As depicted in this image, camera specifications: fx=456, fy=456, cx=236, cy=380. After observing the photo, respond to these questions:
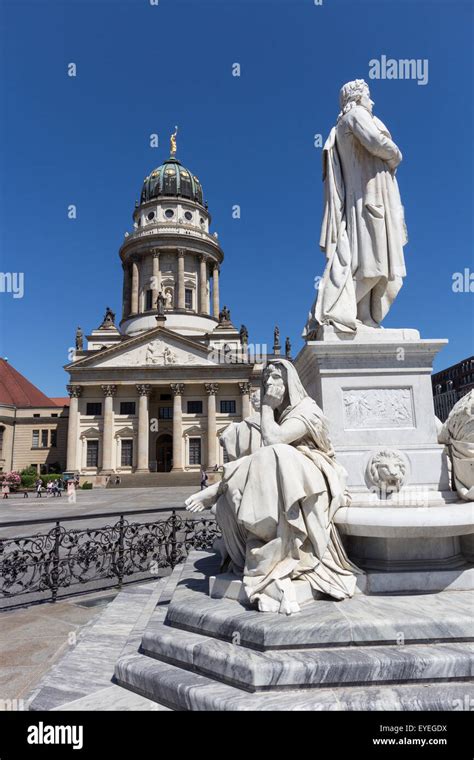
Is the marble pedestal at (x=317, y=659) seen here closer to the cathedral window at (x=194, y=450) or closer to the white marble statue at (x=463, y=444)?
the white marble statue at (x=463, y=444)

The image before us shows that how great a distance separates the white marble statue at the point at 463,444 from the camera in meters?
3.32

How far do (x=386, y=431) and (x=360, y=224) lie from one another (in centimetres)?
198

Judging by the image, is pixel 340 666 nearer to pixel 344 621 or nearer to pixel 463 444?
pixel 344 621

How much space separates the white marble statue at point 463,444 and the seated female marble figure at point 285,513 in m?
0.91

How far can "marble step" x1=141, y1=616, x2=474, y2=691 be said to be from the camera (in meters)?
2.33

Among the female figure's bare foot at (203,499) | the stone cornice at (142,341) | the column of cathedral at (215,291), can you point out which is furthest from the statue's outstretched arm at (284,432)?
the column of cathedral at (215,291)

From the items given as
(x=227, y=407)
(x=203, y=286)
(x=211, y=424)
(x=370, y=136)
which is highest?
(x=203, y=286)

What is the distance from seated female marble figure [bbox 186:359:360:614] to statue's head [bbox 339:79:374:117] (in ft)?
10.4

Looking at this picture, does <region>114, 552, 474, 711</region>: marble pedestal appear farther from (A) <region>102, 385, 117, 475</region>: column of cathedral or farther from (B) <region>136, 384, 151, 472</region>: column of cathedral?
(A) <region>102, 385, 117, 475</region>: column of cathedral

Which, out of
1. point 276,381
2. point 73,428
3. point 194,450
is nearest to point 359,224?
point 276,381

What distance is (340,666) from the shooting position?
2361 mm

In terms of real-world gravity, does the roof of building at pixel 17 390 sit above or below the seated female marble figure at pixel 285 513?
above

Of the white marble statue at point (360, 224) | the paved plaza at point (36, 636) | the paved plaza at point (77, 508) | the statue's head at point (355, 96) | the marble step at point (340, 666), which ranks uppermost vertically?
the statue's head at point (355, 96)

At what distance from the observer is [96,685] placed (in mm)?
2912
